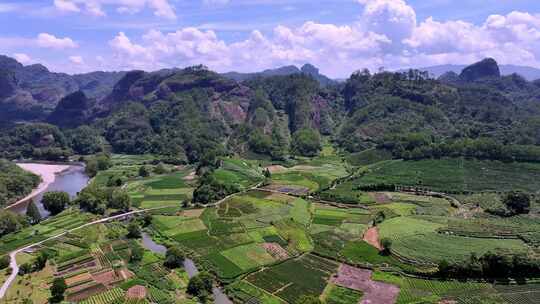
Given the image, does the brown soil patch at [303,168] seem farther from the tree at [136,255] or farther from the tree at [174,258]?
the tree at [136,255]

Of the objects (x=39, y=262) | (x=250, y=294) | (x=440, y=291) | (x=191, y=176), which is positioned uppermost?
(x=191, y=176)

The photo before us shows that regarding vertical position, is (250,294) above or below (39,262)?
below

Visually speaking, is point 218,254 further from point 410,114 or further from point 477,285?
point 410,114

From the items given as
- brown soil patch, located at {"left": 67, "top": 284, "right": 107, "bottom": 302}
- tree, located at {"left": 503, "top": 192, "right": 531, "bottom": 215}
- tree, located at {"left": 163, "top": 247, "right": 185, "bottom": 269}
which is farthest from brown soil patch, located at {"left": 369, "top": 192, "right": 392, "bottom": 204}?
brown soil patch, located at {"left": 67, "top": 284, "right": 107, "bottom": 302}

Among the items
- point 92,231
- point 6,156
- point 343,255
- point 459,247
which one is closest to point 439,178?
point 459,247

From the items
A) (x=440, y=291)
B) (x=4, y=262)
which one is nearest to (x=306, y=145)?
(x=440, y=291)

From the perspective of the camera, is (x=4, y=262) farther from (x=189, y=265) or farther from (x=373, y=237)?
(x=373, y=237)
